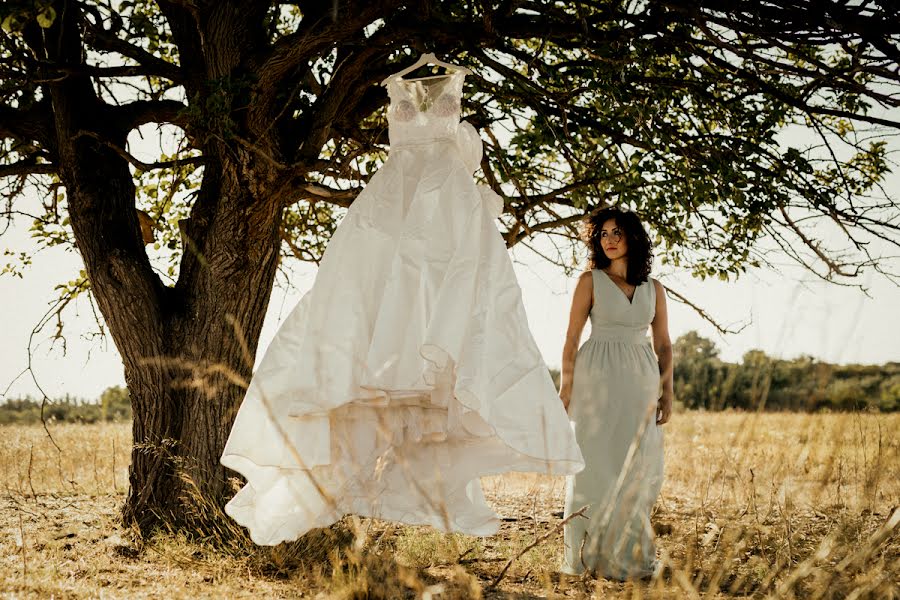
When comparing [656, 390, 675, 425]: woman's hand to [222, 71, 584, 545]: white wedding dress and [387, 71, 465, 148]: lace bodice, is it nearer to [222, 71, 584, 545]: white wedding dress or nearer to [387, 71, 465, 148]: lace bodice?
[222, 71, 584, 545]: white wedding dress

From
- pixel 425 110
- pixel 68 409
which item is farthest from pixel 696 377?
pixel 68 409

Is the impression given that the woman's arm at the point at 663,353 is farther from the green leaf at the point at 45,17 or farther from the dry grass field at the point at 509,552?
the green leaf at the point at 45,17

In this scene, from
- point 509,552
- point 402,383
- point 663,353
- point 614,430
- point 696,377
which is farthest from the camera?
point 509,552

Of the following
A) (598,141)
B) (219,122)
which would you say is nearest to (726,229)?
(598,141)

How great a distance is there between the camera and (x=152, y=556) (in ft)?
14.9

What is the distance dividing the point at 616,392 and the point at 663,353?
47 centimetres

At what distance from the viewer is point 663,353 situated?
453 cm

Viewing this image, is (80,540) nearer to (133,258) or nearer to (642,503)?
(133,258)

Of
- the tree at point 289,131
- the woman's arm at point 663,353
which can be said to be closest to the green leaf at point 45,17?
the tree at point 289,131

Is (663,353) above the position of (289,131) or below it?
below

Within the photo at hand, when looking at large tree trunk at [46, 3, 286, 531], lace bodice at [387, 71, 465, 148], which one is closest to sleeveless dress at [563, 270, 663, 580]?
lace bodice at [387, 71, 465, 148]

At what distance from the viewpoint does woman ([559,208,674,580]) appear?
418 centimetres

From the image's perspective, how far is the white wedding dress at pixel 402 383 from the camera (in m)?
3.30

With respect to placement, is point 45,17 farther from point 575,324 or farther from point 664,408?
point 664,408
